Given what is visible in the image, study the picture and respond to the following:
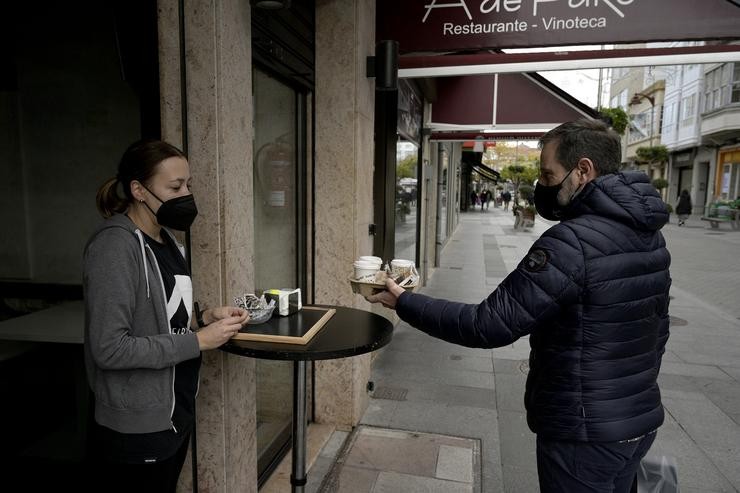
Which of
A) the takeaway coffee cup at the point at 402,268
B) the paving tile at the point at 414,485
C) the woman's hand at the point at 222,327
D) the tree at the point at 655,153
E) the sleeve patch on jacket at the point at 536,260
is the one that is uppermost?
the tree at the point at 655,153

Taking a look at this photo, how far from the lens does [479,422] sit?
13.9ft

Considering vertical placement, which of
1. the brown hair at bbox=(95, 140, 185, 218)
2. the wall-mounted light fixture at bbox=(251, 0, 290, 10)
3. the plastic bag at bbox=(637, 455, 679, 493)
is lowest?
the plastic bag at bbox=(637, 455, 679, 493)

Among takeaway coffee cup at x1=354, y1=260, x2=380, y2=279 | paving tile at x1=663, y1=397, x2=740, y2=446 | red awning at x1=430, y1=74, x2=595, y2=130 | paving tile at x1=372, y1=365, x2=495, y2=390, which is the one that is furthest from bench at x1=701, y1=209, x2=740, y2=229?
takeaway coffee cup at x1=354, y1=260, x2=380, y2=279

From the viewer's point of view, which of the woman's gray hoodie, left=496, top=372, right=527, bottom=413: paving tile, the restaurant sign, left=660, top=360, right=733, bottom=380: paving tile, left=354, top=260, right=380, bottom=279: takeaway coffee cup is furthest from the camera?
left=660, top=360, right=733, bottom=380: paving tile

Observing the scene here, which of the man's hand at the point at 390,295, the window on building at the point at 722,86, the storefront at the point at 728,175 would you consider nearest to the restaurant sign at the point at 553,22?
the man's hand at the point at 390,295

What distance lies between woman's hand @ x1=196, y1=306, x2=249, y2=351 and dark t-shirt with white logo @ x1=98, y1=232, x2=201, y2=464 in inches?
5.5

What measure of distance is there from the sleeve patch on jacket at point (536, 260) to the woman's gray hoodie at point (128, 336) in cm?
118

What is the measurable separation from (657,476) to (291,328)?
1.72 m

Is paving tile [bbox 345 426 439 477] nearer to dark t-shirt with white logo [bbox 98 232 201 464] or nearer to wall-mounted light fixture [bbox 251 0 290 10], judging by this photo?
dark t-shirt with white logo [bbox 98 232 201 464]

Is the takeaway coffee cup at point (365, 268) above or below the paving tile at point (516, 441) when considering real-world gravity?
above

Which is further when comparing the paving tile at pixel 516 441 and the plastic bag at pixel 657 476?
the paving tile at pixel 516 441

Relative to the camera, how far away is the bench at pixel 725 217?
22438mm

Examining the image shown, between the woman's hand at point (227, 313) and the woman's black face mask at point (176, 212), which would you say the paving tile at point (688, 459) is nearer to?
the woman's hand at point (227, 313)

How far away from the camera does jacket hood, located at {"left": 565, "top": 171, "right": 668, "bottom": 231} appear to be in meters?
1.74
